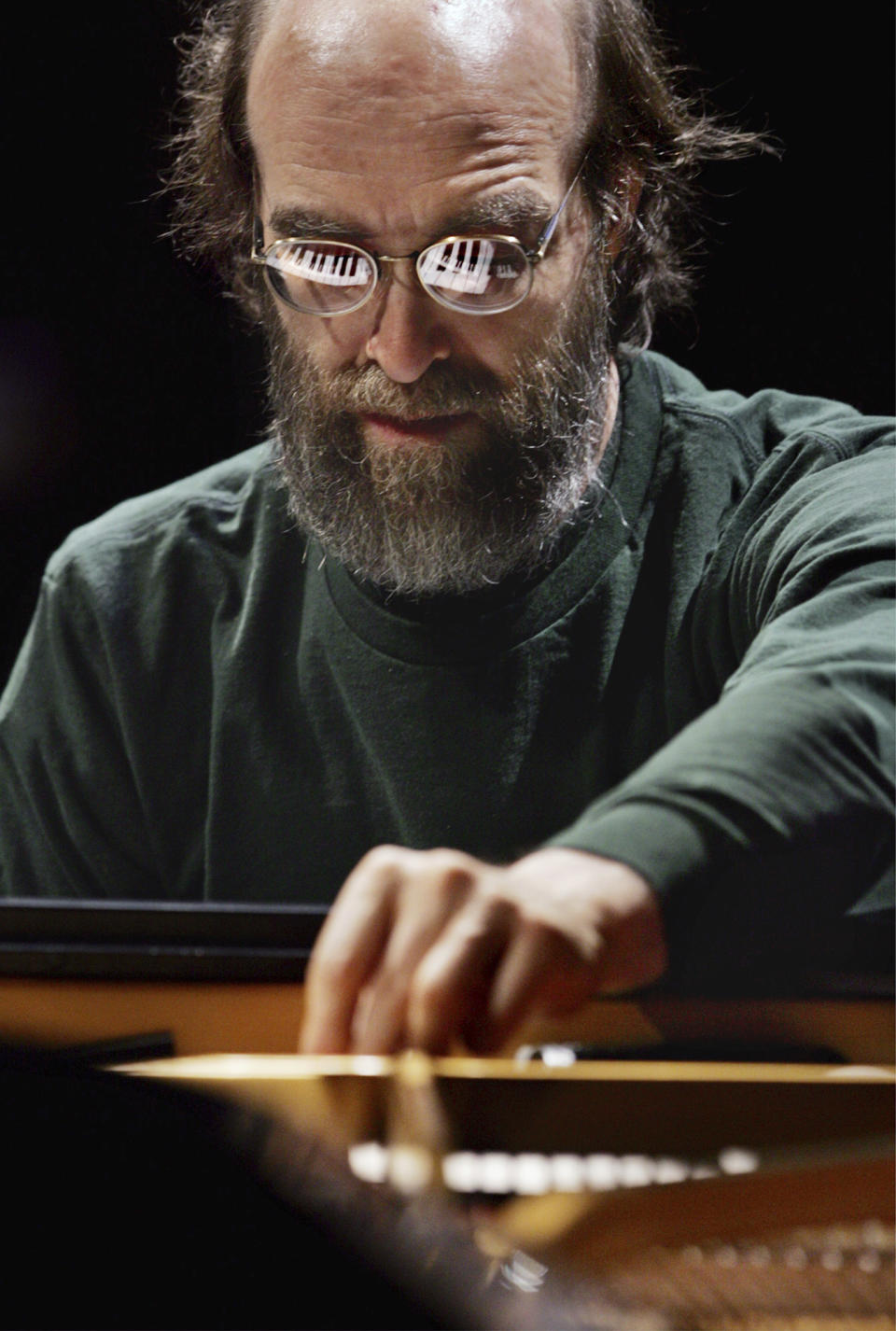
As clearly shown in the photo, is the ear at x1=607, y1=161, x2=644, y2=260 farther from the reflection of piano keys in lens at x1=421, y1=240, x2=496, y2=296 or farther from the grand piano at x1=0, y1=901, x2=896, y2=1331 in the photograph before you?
the grand piano at x1=0, y1=901, x2=896, y2=1331

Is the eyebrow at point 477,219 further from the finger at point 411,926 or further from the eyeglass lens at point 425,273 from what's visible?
the finger at point 411,926

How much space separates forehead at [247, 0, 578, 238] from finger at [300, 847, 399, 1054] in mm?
627

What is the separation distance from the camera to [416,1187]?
885 mm

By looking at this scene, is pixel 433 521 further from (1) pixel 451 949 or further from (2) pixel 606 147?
(1) pixel 451 949

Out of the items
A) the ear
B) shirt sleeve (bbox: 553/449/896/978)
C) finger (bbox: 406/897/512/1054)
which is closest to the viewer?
finger (bbox: 406/897/512/1054)

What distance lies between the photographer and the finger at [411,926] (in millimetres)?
755

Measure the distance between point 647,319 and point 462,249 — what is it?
0.22m

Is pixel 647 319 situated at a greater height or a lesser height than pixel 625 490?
greater

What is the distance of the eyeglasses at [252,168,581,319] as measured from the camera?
1.16 metres

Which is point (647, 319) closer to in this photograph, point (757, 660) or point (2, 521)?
point (757, 660)

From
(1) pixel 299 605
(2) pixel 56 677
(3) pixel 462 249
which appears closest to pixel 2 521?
(2) pixel 56 677

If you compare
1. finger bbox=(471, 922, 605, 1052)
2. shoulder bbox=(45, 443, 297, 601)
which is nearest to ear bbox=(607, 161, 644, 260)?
shoulder bbox=(45, 443, 297, 601)

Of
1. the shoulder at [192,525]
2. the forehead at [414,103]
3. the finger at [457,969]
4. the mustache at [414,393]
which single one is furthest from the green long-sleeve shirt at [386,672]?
the finger at [457,969]

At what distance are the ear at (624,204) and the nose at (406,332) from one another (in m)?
0.19
